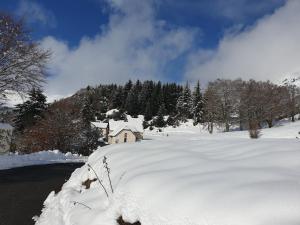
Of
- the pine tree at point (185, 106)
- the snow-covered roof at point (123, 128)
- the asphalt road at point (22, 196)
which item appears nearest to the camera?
the asphalt road at point (22, 196)

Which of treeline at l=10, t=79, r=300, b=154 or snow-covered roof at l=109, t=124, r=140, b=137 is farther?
snow-covered roof at l=109, t=124, r=140, b=137

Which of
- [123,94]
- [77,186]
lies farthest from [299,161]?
[123,94]

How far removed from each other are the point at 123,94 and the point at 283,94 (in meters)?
59.8

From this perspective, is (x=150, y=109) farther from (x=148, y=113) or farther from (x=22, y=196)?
(x=22, y=196)

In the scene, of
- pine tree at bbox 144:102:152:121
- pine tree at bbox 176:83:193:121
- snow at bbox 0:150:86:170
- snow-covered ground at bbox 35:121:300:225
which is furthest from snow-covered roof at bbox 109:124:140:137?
snow-covered ground at bbox 35:121:300:225

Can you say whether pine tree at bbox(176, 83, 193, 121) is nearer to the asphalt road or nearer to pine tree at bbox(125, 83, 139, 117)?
pine tree at bbox(125, 83, 139, 117)

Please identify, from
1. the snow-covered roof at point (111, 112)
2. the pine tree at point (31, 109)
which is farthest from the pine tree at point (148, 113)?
the pine tree at point (31, 109)

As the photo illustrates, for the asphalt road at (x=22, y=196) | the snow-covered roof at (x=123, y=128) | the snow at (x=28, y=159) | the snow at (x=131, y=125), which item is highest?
the snow at (x=131, y=125)

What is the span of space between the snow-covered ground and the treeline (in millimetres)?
19056

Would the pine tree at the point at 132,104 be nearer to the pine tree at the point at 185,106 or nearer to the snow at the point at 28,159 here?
the pine tree at the point at 185,106

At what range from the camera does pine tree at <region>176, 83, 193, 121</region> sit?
91.8 meters

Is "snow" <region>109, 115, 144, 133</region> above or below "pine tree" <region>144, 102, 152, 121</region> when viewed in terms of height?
below

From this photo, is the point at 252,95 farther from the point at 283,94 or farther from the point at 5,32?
the point at 5,32

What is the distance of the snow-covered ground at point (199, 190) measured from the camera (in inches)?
150
